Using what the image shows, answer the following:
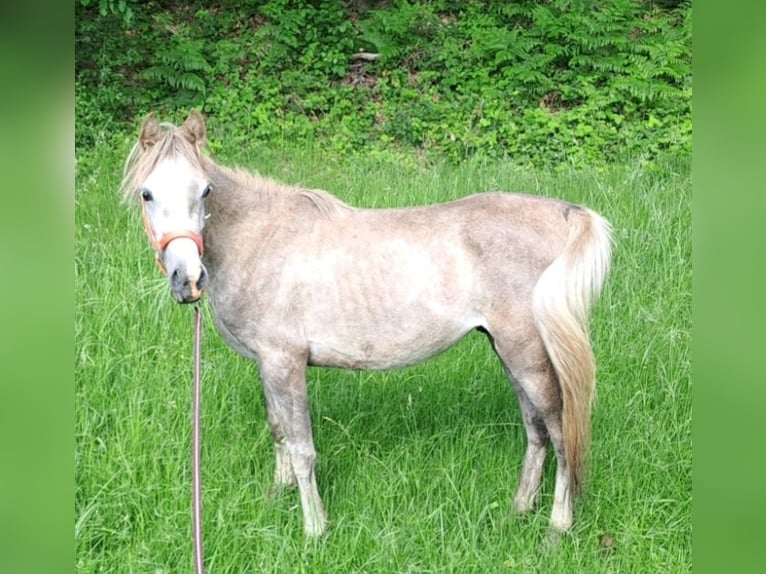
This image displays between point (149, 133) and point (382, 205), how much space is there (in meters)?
2.44

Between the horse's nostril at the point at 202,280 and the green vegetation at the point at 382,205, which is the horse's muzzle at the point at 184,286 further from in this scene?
the green vegetation at the point at 382,205

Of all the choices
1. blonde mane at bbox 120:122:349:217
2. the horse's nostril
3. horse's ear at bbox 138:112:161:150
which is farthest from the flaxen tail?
horse's ear at bbox 138:112:161:150

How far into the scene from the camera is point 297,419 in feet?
9.82

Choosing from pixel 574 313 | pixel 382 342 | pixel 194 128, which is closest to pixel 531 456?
pixel 574 313

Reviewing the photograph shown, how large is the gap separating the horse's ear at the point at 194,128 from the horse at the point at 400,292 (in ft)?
0.41

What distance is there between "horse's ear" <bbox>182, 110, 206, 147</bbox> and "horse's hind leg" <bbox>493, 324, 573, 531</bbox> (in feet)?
4.23

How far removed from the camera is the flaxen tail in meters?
2.88

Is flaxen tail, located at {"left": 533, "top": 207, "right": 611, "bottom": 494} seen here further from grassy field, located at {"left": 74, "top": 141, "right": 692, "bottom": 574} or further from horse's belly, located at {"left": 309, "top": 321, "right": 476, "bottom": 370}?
grassy field, located at {"left": 74, "top": 141, "right": 692, "bottom": 574}

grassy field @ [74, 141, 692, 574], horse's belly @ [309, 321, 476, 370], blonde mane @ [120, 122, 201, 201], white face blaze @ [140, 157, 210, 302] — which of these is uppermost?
blonde mane @ [120, 122, 201, 201]

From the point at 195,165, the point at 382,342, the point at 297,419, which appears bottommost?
the point at 297,419

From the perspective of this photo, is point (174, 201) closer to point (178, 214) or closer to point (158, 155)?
point (178, 214)

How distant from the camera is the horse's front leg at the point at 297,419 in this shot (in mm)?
2945
